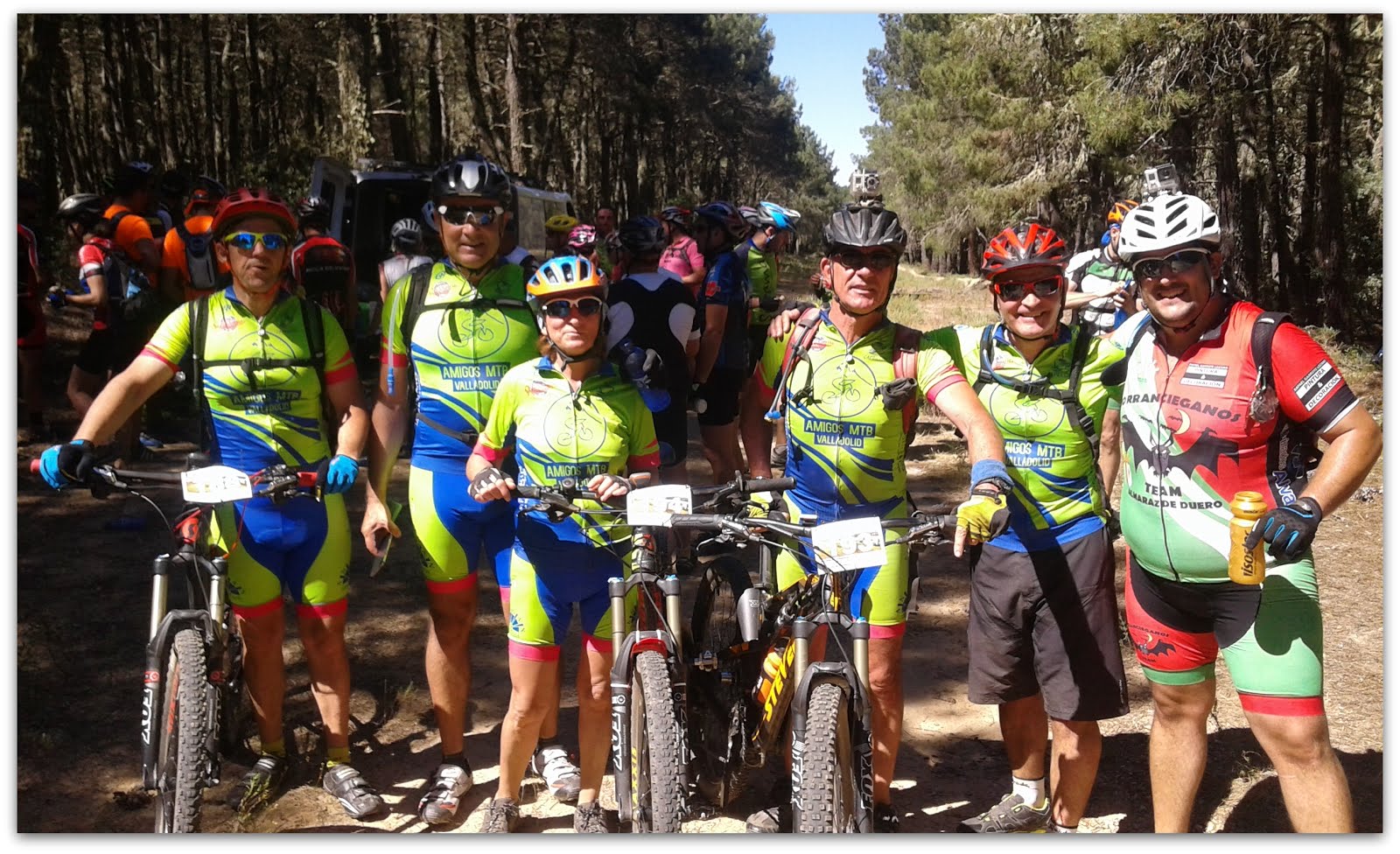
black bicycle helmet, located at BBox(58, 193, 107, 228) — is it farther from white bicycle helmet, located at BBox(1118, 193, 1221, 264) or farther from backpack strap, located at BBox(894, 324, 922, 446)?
white bicycle helmet, located at BBox(1118, 193, 1221, 264)

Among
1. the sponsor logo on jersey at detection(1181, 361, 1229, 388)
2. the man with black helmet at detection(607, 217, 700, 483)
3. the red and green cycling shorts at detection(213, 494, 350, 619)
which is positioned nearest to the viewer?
the sponsor logo on jersey at detection(1181, 361, 1229, 388)

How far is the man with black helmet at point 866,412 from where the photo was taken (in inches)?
161

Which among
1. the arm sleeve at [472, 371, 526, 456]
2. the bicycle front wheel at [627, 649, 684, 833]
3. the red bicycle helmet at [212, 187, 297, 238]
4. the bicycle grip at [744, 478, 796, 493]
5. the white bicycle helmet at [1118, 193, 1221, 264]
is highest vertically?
the red bicycle helmet at [212, 187, 297, 238]

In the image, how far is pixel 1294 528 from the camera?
309 cm

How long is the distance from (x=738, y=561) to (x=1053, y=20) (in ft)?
68.6

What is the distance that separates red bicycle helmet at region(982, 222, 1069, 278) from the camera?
402cm

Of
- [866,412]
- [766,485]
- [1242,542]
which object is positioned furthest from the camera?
[866,412]

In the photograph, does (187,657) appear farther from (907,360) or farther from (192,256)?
(192,256)

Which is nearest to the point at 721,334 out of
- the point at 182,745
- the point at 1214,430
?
the point at 1214,430

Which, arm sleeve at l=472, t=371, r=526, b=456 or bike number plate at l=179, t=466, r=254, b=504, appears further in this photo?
arm sleeve at l=472, t=371, r=526, b=456

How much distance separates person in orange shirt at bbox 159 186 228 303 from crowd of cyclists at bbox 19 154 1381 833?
15.0ft

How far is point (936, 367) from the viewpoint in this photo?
411cm

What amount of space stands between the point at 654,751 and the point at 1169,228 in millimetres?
2225

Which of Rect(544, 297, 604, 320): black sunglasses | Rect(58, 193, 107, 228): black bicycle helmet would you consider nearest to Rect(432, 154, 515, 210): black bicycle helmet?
Rect(544, 297, 604, 320): black sunglasses
